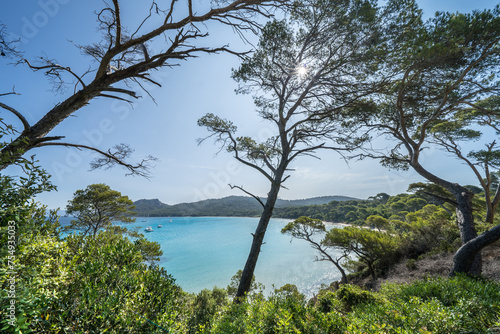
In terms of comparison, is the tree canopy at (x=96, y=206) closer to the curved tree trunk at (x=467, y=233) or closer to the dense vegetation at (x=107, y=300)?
the dense vegetation at (x=107, y=300)

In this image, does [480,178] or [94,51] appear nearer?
[94,51]

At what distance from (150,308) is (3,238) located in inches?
63.6

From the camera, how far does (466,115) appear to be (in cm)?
769

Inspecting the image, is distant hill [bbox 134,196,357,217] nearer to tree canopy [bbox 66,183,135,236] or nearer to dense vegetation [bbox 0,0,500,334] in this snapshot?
tree canopy [bbox 66,183,135,236]

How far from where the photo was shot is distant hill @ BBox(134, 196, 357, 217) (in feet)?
314

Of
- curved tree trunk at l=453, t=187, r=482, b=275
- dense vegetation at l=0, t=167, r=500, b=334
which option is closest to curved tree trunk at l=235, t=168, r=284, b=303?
dense vegetation at l=0, t=167, r=500, b=334

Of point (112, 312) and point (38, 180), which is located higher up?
point (38, 180)

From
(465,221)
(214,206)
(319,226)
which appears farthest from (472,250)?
(214,206)

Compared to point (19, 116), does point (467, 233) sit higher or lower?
lower

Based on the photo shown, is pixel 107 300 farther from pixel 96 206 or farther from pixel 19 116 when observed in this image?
pixel 96 206

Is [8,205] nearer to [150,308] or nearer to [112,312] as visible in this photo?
[112,312]

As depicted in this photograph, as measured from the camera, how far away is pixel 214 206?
109m

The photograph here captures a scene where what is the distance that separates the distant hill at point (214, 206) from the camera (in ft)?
314

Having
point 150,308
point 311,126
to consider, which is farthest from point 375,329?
point 311,126
